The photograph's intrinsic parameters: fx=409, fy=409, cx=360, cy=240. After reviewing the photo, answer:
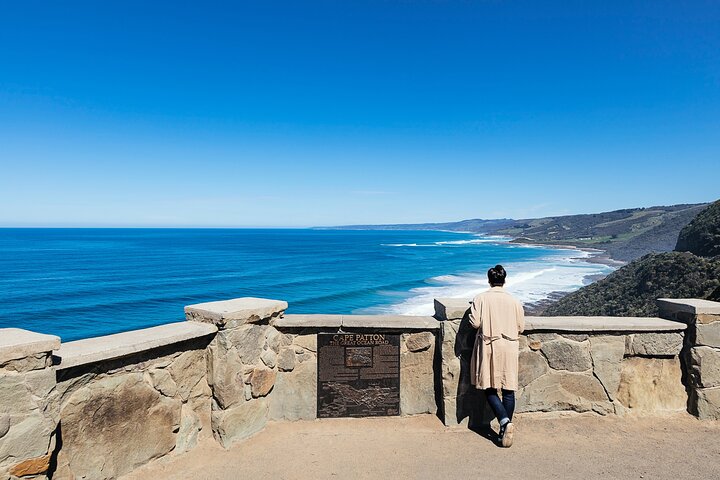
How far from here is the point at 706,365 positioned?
4242 mm

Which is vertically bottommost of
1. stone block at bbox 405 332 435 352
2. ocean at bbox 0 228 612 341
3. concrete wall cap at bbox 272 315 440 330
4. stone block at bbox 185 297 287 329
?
ocean at bbox 0 228 612 341

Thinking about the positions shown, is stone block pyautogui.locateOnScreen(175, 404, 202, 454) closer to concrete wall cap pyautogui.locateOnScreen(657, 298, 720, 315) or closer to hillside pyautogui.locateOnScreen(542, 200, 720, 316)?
concrete wall cap pyautogui.locateOnScreen(657, 298, 720, 315)

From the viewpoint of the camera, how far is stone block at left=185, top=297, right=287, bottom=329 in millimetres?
3701

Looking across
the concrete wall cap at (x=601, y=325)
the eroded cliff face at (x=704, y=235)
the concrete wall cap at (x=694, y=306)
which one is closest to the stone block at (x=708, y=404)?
the concrete wall cap at (x=601, y=325)

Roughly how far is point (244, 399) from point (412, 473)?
66.1 inches

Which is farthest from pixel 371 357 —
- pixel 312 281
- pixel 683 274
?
pixel 312 281

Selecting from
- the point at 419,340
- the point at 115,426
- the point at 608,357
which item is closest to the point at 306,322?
the point at 419,340

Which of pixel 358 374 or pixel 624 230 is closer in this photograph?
pixel 358 374

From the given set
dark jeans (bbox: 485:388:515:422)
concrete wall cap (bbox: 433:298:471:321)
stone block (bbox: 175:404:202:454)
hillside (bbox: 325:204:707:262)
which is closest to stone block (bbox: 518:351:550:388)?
dark jeans (bbox: 485:388:515:422)

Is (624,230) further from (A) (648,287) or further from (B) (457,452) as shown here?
(B) (457,452)

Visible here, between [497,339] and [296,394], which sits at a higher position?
[497,339]

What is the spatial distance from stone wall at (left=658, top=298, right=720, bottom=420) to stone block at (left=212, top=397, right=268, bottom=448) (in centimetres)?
447

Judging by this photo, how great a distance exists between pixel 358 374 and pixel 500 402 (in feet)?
4.66

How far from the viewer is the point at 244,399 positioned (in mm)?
3918
